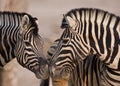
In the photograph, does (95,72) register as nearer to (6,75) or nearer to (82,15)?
(82,15)

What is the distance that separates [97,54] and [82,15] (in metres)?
0.40

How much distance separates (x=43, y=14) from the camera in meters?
14.9

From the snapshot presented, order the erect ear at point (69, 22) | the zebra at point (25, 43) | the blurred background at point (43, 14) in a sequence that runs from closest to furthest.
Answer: the erect ear at point (69, 22) < the zebra at point (25, 43) < the blurred background at point (43, 14)

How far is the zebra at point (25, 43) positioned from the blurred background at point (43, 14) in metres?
0.77

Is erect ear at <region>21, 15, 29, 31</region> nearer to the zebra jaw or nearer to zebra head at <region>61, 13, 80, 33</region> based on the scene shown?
zebra head at <region>61, 13, 80, 33</region>

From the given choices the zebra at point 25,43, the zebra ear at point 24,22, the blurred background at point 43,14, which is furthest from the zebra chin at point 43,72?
the blurred background at point 43,14

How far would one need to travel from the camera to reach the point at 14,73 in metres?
7.67

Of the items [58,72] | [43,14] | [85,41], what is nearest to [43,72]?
[58,72]

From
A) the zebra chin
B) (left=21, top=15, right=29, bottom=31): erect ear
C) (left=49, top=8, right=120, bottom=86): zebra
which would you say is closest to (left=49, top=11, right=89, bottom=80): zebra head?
(left=49, top=8, right=120, bottom=86): zebra

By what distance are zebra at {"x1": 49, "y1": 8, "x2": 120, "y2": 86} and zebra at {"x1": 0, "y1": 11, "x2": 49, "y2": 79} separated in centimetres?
24

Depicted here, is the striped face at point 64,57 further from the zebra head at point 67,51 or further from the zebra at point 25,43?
the zebra at point 25,43

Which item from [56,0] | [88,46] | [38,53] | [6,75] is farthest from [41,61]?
[56,0]

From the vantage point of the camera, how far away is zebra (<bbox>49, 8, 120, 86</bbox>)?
17.9 feet

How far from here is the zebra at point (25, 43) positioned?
5727mm
